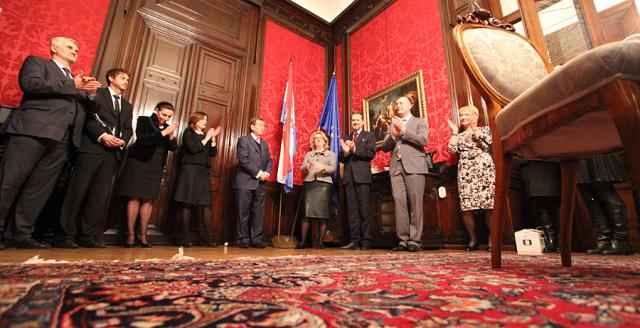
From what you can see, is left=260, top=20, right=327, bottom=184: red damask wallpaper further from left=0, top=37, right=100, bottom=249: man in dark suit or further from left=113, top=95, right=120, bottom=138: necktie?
left=0, top=37, right=100, bottom=249: man in dark suit

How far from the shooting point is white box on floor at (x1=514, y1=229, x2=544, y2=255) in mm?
2209

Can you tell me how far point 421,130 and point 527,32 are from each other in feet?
5.14

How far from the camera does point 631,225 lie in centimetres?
236

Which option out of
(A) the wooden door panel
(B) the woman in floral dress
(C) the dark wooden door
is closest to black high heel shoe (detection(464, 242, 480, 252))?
(B) the woman in floral dress

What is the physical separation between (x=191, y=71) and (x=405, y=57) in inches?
119

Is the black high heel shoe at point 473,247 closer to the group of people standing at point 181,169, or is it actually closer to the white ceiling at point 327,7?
the group of people standing at point 181,169

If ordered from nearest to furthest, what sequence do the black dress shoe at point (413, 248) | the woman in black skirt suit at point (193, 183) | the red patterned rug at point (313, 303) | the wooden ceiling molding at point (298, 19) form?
1. the red patterned rug at point (313, 303)
2. the black dress shoe at point (413, 248)
3. the woman in black skirt suit at point (193, 183)
4. the wooden ceiling molding at point (298, 19)

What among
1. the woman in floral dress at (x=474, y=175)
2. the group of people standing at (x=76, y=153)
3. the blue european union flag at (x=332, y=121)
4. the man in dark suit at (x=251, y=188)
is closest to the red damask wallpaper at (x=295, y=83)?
the blue european union flag at (x=332, y=121)

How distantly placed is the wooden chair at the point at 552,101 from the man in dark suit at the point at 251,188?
8.69 ft

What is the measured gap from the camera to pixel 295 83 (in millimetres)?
4953

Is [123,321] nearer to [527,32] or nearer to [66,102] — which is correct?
[66,102]

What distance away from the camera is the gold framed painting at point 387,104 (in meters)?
3.94

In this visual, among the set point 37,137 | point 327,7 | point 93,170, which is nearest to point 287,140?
point 93,170

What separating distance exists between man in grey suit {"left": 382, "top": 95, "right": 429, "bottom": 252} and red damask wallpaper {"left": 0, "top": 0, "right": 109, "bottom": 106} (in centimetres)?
343
